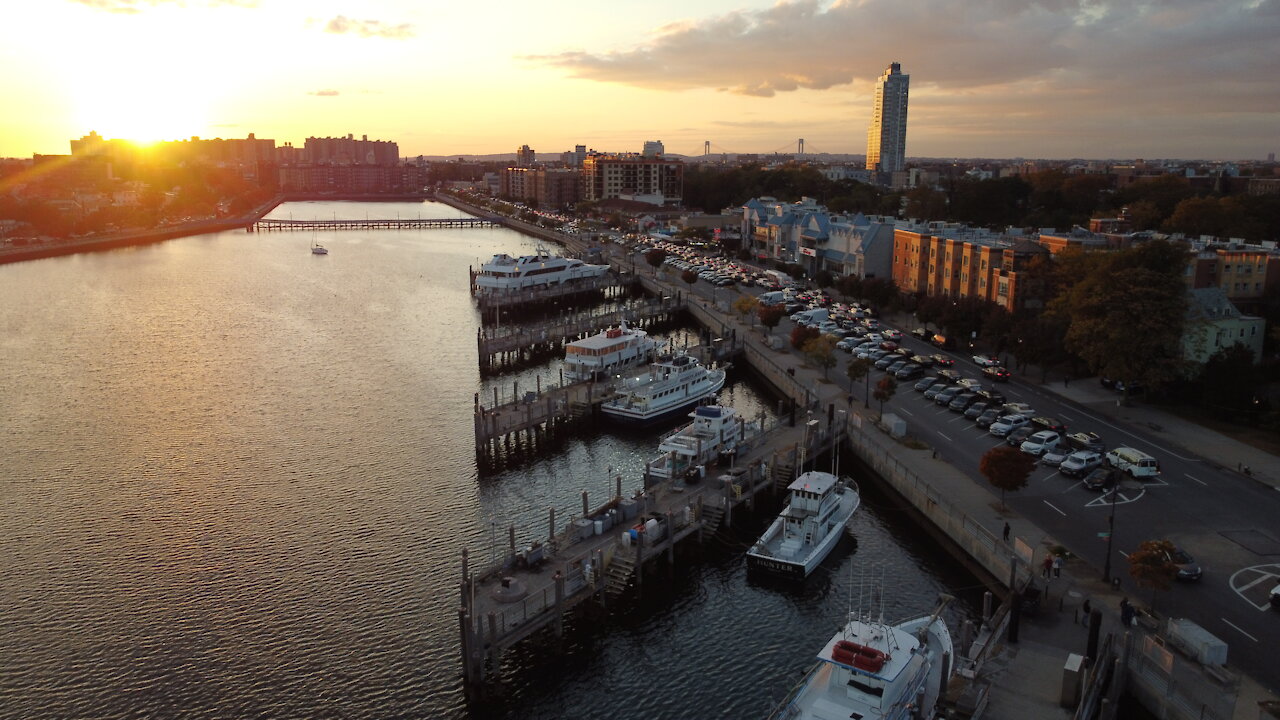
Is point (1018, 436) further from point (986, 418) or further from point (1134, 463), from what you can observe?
point (1134, 463)

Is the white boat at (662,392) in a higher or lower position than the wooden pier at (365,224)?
lower

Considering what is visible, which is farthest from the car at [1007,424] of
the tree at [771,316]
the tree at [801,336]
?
the tree at [771,316]

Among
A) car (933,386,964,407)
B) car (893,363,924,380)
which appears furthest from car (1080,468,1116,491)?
car (893,363,924,380)

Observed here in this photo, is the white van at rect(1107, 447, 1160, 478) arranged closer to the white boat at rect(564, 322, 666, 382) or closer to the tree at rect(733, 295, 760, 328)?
the white boat at rect(564, 322, 666, 382)

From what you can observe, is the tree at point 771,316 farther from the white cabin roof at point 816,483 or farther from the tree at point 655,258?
the tree at point 655,258

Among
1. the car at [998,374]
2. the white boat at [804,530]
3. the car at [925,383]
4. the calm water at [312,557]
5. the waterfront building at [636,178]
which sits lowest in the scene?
the calm water at [312,557]

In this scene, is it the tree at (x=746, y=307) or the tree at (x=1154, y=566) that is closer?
the tree at (x=1154, y=566)

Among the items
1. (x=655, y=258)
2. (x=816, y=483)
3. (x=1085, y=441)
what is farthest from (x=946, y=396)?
(x=655, y=258)

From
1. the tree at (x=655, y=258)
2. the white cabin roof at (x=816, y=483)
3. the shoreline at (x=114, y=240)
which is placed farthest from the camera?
the shoreline at (x=114, y=240)
